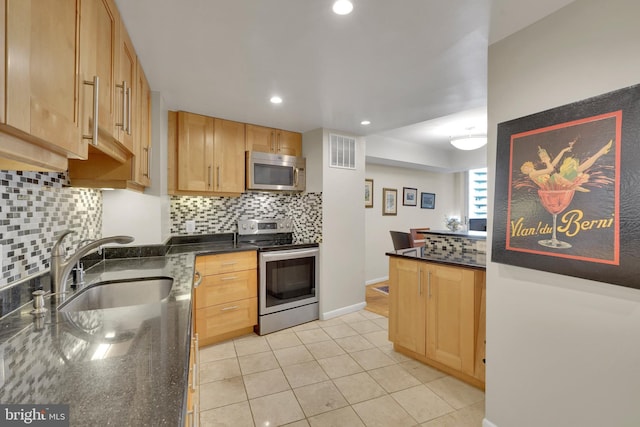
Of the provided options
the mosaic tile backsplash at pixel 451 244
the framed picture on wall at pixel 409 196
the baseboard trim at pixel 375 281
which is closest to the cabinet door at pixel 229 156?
the mosaic tile backsplash at pixel 451 244

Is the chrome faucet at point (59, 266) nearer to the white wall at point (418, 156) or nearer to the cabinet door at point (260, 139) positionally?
the cabinet door at point (260, 139)

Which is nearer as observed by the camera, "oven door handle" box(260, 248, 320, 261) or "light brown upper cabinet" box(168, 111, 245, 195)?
"light brown upper cabinet" box(168, 111, 245, 195)

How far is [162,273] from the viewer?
1818mm

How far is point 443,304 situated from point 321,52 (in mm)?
1990

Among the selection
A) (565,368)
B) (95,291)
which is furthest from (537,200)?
(95,291)

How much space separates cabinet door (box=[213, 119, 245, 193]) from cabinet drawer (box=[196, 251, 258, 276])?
2.28 feet

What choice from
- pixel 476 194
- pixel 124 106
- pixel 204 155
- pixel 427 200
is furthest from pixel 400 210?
pixel 124 106

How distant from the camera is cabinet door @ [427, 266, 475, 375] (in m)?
2.11

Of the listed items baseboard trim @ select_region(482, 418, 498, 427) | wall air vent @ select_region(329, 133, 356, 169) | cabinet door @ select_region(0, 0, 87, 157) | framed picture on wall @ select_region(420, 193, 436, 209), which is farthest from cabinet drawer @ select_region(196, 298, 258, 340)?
framed picture on wall @ select_region(420, 193, 436, 209)

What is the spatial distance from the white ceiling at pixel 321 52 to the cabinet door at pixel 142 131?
12 centimetres

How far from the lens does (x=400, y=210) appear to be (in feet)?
18.0

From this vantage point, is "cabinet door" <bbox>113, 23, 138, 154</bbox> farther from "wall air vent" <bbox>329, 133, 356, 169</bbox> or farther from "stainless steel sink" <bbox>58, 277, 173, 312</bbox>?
"wall air vent" <bbox>329, 133, 356, 169</bbox>

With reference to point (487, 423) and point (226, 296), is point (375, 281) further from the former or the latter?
point (487, 423)

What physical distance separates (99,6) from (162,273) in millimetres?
1368
